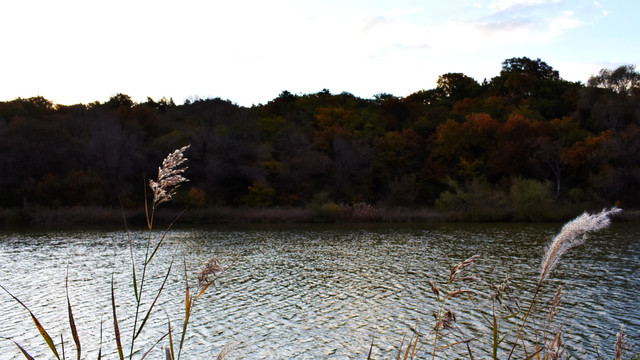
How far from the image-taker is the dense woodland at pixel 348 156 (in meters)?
47.0

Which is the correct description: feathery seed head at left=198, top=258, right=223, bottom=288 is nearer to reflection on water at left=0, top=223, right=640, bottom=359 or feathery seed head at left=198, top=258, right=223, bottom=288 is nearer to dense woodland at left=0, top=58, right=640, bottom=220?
reflection on water at left=0, top=223, right=640, bottom=359

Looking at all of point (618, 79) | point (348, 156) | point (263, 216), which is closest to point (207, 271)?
point (263, 216)

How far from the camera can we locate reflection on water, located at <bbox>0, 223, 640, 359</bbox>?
1112cm

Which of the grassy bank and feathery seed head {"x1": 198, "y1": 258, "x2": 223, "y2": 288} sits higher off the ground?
feathery seed head {"x1": 198, "y1": 258, "x2": 223, "y2": 288}

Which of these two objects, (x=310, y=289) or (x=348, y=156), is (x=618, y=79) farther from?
(x=310, y=289)

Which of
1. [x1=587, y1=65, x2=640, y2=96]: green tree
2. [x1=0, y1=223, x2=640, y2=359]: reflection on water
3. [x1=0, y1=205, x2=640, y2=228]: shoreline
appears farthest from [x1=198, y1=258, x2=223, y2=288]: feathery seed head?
[x1=587, y1=65, x2=640, y2=96]: green tree

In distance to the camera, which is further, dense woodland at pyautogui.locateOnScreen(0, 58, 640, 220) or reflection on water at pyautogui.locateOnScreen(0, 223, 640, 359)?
dense woodland at pyautogui.locateOnScreen(0, 58, 640, 220)

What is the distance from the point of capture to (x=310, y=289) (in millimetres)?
16609

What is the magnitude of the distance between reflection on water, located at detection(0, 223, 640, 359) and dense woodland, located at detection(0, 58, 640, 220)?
1638 centimetres

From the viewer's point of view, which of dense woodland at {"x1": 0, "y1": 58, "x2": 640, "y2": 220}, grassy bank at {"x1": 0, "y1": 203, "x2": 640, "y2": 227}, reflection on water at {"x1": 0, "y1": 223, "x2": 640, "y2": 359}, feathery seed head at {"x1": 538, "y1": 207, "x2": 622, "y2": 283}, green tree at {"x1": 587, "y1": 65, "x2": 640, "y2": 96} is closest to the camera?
feathery seed head at {"x1": 538, "y1": 207, "x2": 622, "y2": 283}

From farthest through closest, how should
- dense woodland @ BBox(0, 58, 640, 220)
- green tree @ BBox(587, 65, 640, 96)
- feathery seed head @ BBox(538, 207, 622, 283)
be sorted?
1. green tree @ BBox(587, 65, 640, 96)
2. dense woodland @ BBox(0, 58, 640, 220)
3. feathery seed head @ BBox(538, 207, 622, 283)

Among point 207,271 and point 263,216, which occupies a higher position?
point 207,271

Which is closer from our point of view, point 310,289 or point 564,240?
point 564,240

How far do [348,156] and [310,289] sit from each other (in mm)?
37642
